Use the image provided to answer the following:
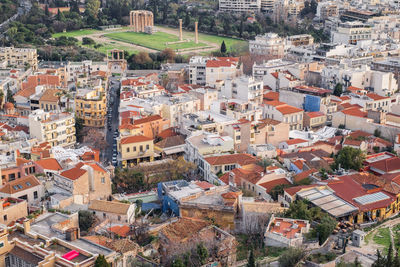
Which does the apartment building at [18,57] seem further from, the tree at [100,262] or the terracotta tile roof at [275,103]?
the tree at [100,262]

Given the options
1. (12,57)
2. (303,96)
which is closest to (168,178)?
(303,96)

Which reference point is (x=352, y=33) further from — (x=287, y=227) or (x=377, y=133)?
(x=287, y=227)

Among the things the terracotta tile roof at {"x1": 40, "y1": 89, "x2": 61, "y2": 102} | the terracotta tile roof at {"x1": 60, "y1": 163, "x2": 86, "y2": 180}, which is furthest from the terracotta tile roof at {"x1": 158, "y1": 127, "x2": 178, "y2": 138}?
the terracotta tile roof at {"x1": 60, "y1": 163, "x2": 86, "y2": 180}

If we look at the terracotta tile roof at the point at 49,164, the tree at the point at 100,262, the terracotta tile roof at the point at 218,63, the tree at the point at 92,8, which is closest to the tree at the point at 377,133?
the terracotta tile roof at the point at 218,63

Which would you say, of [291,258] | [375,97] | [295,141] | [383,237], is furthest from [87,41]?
[291,258]

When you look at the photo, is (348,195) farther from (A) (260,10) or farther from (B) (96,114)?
(A) (260,10)
